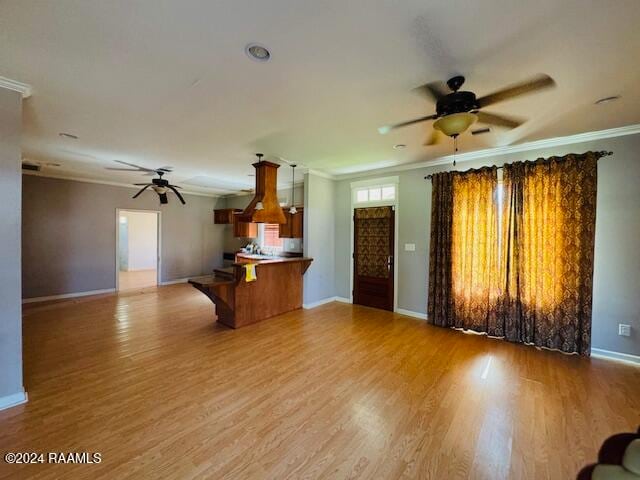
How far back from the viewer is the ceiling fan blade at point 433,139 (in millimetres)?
3279

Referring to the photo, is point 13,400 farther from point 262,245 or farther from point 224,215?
point 224,215

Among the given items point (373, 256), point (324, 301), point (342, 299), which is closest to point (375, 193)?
point (373, 256)

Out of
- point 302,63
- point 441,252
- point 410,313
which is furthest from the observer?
point 410,313

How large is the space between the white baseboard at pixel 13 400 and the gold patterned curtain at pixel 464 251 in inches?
194

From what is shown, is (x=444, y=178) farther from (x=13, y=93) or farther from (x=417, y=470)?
(x=13, y=93)

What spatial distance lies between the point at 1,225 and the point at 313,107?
2.85 m

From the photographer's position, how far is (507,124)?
2.74 m

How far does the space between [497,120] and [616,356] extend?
10.5 ft

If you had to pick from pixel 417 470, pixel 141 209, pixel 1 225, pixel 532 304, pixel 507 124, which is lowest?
pixel 417 470

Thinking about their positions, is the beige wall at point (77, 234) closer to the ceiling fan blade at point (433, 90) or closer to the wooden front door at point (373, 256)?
the wooden front door at point (373, 256)

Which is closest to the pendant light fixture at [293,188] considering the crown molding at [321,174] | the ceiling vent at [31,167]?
the crown molding at [321,174]

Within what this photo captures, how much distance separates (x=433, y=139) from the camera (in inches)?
137

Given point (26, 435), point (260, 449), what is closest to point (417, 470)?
point (260, 449)

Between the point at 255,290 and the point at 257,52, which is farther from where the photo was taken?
the point at 255,290
